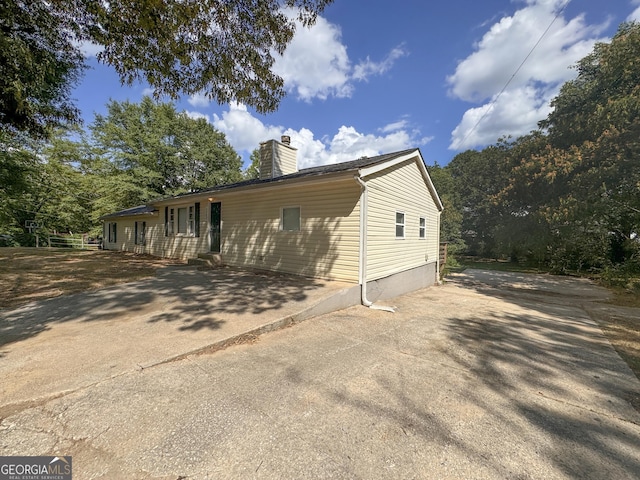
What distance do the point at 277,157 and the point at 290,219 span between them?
477 cm

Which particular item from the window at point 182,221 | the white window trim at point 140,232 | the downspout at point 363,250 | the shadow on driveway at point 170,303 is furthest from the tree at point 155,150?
the downspout at point 363,250

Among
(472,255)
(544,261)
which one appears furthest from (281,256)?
(472,255)

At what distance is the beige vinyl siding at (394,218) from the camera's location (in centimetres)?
691

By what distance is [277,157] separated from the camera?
11469 mm

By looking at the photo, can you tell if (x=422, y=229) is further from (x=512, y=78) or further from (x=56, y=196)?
(x=56, y=196)

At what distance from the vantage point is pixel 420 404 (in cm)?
255

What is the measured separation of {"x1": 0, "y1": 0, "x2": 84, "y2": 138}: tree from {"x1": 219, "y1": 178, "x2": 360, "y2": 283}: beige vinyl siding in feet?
16.2

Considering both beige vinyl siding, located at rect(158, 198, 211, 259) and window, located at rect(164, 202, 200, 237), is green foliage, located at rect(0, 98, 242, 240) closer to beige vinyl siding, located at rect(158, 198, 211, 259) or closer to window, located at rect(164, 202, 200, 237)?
beige vinyl siding, located at rect(158, 198, 211, 259)

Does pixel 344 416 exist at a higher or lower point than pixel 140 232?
lower

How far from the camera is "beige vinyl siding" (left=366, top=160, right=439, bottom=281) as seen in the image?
6910mm

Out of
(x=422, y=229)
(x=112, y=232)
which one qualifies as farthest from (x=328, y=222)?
(x=112, y=232)

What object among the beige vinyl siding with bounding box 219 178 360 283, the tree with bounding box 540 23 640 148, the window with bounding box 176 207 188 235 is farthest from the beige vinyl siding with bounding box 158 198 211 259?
the tree with bounding box 540 23 640 148

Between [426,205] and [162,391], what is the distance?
1075 cm

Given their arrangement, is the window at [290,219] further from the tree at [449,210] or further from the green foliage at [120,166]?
the tree at [449,210]
